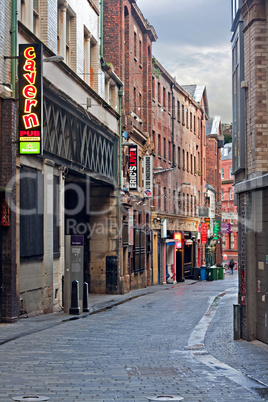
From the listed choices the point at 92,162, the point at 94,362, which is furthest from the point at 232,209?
the point at 94,362

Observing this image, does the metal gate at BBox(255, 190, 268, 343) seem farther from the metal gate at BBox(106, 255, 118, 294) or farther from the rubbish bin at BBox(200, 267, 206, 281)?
the rubbish bin at BBox(200, 267, 206, 281)

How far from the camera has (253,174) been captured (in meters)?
14.4

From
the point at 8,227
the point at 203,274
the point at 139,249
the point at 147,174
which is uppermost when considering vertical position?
the point at 147,174

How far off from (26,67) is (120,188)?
53.3 ft

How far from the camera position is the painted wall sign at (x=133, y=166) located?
120ft

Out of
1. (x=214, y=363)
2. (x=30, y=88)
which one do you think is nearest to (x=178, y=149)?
(x=30, y=88)

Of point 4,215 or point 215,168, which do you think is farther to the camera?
point 215,168

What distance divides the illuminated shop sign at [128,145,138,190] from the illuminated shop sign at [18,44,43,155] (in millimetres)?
18681

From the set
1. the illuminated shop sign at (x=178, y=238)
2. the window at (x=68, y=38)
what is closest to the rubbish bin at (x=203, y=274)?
the illuminated shop sign at (x=178, y=238)

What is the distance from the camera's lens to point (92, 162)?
28.2 meters

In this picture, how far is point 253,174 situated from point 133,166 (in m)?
22.7

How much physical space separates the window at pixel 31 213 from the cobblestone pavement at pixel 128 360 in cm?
198

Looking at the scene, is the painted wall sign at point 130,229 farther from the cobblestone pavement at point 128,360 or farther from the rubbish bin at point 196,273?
the rubbish bin at point 196,273

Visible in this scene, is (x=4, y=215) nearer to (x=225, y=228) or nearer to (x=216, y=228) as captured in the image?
(x=225, y=228)
